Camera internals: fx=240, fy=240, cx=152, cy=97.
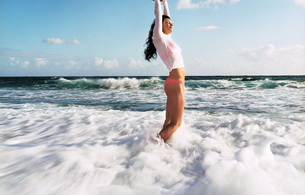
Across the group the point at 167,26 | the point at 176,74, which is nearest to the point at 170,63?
the point at 176,74

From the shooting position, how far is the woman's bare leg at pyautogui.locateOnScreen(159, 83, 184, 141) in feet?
10.6

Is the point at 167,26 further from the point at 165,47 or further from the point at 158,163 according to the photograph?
the point at 158,163

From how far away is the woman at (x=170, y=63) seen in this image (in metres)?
3.13

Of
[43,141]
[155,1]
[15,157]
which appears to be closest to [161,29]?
[155,1]

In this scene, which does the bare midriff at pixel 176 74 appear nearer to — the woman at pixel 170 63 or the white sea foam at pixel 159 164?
the woman at pixel 170 63

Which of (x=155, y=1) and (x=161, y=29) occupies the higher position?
(x=155, y=1)

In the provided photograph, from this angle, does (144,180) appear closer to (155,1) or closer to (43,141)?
(155,1)

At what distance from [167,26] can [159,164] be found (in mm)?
1865

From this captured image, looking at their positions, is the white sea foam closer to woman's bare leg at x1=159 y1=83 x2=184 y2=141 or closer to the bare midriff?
woman's bare leg at x1=159 y1=83 x2=184 y2=141

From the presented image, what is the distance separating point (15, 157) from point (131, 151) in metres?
1.56

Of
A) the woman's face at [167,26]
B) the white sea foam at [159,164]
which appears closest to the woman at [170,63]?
the woman's face at [167,26]

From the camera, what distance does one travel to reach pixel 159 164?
9.46 feet

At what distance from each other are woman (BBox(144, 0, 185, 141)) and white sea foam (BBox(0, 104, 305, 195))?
1.22ft

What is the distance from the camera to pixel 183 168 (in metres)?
2.85
